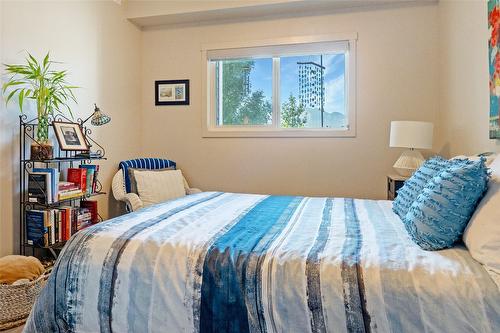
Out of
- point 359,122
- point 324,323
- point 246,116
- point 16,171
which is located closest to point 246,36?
point 246,116

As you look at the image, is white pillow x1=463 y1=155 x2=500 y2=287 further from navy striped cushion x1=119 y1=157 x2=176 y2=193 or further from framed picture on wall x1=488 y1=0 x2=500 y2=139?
navy striped cushion x1=119 y1=157 x2=176 y2=193

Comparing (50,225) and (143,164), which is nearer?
(50,225)

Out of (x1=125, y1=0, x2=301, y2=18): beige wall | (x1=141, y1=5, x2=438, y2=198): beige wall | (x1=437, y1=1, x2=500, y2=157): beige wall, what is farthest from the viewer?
(x1=125, y1=0, x2=301, y2=18): beige wall

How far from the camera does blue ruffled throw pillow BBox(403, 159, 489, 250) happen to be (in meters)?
1.23

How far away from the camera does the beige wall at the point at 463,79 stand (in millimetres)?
2053

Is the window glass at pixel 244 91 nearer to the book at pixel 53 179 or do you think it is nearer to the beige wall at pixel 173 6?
the beige wall at pixel 173 6

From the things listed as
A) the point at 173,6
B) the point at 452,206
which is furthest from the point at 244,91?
the point at 452,206

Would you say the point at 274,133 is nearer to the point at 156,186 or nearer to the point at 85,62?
the point at 156,186

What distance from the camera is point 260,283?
114 cm

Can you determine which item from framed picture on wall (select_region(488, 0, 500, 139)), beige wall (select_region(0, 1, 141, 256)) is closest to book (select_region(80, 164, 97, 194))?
beige wall (select_region(0, 1, 141, 256))

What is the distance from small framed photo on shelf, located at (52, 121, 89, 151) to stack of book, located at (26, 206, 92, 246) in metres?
0.48

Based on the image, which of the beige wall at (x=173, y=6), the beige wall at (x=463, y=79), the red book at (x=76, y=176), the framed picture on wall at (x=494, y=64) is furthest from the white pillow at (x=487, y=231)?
the beige wall at (x=173, y=6)

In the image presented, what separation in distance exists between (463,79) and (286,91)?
162 centimetres

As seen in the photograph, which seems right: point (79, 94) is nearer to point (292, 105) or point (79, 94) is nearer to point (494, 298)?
point (292, 105)
